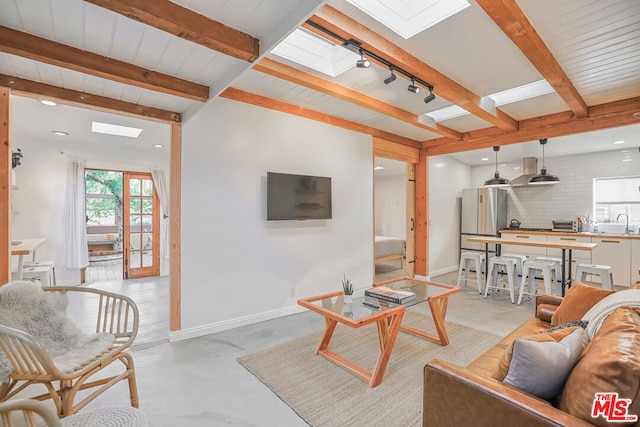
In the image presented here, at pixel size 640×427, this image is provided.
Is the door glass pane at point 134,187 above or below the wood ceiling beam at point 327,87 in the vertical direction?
below

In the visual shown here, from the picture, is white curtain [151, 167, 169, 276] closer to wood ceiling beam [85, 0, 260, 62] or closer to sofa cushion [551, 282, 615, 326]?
wood ceiling beam [85, 0, 260, 62]

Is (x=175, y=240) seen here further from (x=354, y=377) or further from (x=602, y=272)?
(x=602, y=272)

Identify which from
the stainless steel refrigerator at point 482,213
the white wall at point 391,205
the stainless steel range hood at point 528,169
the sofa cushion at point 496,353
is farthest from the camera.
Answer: the white wall at point 391,205

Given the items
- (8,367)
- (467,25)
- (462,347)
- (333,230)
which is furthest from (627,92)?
(8,367)

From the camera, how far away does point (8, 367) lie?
162cm

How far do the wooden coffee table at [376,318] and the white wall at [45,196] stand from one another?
501 centimetres

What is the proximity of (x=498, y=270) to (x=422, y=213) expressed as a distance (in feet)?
5.19

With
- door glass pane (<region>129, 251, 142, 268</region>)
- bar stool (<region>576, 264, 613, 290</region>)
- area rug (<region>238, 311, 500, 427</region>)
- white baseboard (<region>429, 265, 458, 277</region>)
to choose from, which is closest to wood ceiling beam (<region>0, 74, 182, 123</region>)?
area rug (<region>238, 311, 500, 427</region>)

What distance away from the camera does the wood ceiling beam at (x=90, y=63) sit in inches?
72.5

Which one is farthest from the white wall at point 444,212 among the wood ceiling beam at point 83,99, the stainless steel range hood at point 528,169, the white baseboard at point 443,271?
the wood ceiling beam at point 83,99

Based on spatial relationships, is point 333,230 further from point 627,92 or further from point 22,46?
point 627,92

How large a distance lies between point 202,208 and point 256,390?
Result: 183cm

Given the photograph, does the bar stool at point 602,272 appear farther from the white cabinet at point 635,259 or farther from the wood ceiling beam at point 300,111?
the wood ceiling beam at point 300,111

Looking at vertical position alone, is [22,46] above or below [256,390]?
above
